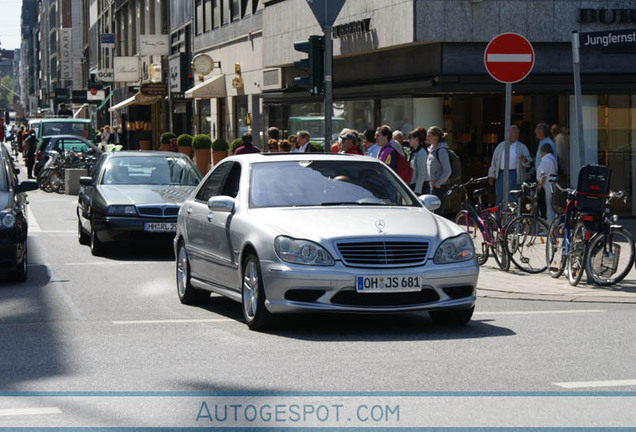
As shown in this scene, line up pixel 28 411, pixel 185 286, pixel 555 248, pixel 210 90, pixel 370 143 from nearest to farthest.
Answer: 1. pixel 28 411
2. pixel 185 286
3. pixel 555 248
4. pixel 370 143
5. pixel 210 90

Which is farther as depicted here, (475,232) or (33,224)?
(33,224)

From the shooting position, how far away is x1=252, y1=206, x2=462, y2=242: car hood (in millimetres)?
10109

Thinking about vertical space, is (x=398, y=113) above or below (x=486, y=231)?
above

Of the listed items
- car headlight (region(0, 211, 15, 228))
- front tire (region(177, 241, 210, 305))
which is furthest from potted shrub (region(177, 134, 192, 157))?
front tire (region(177, 241, 210, 305))

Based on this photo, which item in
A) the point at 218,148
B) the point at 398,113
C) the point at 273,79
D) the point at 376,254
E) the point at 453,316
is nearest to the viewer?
the point at 376,254

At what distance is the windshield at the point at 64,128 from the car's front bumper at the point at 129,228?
98.8 feet

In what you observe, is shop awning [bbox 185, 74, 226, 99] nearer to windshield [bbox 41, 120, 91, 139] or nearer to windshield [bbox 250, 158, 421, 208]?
windshield [bbox 41, 120, 91, 139]

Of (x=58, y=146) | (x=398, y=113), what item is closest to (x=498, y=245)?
(x=398, y=113)

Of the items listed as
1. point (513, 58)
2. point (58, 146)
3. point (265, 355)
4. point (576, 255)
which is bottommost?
point (265, 355)

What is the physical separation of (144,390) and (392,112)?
17957 millimetres

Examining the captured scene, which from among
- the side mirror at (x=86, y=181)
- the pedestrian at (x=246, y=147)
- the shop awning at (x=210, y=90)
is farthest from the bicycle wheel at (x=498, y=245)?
the shop awning at (x=210, y=90)

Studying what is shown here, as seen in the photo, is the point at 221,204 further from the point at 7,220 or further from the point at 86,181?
the point at 86,181

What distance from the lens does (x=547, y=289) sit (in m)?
13.6

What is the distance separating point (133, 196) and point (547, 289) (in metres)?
6.90
